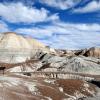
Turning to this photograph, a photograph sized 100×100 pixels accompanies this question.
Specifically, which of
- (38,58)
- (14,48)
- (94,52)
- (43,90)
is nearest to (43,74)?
(43,90)

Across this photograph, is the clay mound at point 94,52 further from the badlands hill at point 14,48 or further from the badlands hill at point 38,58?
the badlands hill at point 14,48

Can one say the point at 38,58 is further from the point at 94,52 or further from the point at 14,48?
the point at 94,52

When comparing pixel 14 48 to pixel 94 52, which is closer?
pixel 94 52

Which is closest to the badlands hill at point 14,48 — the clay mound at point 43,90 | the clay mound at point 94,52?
the clay mound at point 94,52

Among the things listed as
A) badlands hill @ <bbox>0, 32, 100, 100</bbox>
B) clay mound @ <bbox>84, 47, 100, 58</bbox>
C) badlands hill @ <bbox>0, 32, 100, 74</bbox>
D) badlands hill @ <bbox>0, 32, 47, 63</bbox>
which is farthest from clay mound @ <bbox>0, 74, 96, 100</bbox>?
clay mound @ <bbox>84, 47, 100, 58</bbox>

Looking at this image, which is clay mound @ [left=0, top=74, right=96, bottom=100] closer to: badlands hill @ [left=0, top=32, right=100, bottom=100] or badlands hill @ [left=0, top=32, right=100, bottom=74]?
badlands hill @ [left=0, top=32, right=100, bottom=100]

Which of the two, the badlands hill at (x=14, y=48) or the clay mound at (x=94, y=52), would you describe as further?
the clay mound at (x=94, y=52)

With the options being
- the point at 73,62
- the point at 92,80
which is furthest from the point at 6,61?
the point at 92,80

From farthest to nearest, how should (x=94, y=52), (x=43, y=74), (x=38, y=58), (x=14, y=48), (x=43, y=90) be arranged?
(x=14, y=48) < (x=94, y=52) < (x=38, y=58) < (x=43, y=74) < (x=43, y=90)

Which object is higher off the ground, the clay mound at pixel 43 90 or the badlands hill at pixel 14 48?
the badlands hill at pixel 14 48

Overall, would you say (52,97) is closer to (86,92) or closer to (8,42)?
(86,92)

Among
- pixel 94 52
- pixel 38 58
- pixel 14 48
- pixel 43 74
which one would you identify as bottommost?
pixel 43 74

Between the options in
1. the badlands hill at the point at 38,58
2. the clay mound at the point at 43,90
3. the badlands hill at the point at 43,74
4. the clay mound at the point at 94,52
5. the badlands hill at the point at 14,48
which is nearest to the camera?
the clay mound at the point at 43,90

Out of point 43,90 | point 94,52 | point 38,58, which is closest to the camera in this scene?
point 43,90
